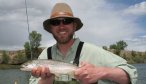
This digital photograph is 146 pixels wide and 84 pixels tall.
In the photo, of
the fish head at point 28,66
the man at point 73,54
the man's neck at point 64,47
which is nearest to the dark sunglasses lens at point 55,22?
the man at point 73,54

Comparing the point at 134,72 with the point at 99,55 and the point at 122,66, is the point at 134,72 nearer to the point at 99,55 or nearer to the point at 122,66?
the point at 122,66

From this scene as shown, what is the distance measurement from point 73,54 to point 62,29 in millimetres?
504

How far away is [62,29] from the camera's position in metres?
7.30

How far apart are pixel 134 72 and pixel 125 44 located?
591 ft

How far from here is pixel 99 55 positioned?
7.00 m

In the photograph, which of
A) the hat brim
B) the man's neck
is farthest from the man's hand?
the hat brim

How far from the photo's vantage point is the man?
651 centimetres

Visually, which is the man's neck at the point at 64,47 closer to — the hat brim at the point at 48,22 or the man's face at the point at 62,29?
the man's face at the point at 62,29

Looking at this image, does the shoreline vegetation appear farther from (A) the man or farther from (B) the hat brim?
(A) the man

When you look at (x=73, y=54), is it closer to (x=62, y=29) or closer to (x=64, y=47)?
(x=64, y=47)

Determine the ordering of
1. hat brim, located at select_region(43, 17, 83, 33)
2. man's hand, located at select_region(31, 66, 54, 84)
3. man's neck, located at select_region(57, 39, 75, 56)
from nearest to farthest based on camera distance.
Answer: man's hand, located at select_region(31, 66, 54, 84), man's neck, located at select_region(57, 39, 75, 56), hat brim, located at select_region(43, 17, 83, 33)

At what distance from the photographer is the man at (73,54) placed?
21.4ft

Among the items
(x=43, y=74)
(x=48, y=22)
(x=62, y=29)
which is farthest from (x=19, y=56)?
(x=43, y=74)

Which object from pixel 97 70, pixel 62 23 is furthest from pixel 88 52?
pixel 97 70
